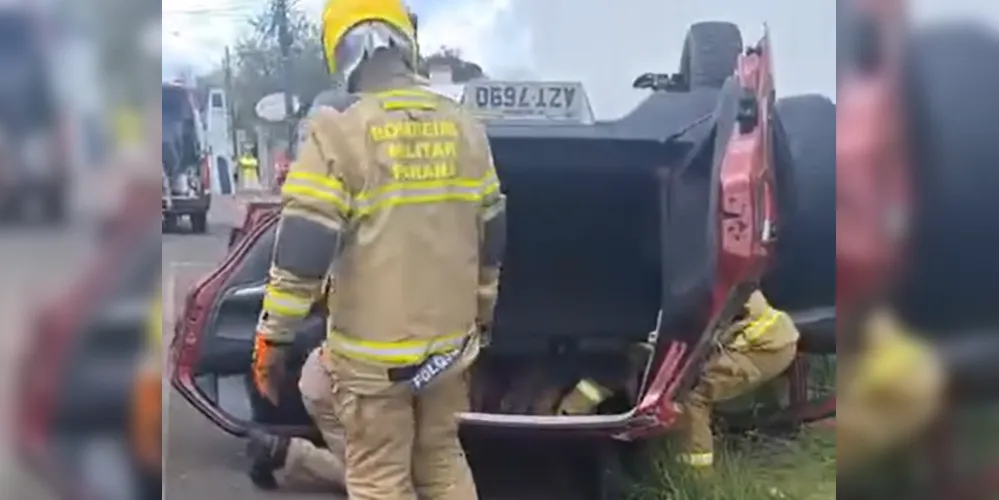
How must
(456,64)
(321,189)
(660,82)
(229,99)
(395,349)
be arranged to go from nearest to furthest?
1. (321,189)
2. (395,349)
3. (229,99)
4. (456,64)
5. (660,82)

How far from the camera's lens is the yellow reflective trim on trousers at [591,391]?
3.83m

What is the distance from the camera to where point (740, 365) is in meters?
3.57

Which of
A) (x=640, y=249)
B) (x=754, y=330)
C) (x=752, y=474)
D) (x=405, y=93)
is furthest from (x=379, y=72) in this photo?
(x=752, y=474)

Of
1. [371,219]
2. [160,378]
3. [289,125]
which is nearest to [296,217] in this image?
[371,219]

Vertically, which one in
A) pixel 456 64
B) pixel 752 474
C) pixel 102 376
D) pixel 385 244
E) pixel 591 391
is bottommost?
pixel 752 474

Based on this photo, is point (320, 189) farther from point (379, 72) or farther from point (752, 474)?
point (752, 474)

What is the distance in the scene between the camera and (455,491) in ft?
9.60

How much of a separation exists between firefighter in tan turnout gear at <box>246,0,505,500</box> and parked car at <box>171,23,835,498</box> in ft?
1.63

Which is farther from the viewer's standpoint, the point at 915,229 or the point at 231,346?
the point at 231,346

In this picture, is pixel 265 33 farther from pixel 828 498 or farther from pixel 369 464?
pixel 828 498

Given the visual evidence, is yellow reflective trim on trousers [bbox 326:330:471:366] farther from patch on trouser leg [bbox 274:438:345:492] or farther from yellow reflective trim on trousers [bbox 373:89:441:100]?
patch on trouser leg [bbox 274:438:345:492]

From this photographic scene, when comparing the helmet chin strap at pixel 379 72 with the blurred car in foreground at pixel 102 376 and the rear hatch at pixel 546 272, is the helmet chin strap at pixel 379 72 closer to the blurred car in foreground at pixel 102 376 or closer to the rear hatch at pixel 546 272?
the rear hatch at pixel 546 272

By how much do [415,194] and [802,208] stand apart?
1.08m

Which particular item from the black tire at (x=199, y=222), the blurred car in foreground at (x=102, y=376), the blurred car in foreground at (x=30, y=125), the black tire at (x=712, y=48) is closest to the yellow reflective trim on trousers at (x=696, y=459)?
the black tire at (x=712, y=48)
